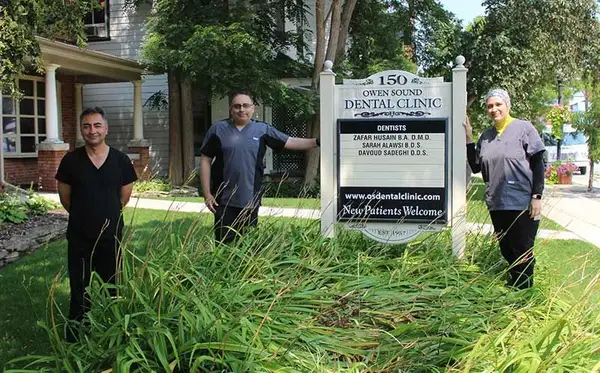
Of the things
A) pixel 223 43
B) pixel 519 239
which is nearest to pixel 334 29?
pixel 223 43

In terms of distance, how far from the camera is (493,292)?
13.4 ft

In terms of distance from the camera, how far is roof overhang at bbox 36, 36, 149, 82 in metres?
13.5

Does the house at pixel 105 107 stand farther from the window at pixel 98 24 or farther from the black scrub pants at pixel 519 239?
the black scrub pants at pixel 519 239

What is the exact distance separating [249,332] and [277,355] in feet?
0.76

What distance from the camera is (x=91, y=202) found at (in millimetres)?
3898

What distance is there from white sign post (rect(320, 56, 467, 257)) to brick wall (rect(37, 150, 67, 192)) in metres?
A: 10.3

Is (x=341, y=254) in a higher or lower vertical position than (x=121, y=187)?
lower

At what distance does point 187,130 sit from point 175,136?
0.43 metres

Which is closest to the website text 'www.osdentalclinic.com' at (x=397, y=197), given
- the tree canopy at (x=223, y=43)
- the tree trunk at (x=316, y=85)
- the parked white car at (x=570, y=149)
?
the tree canopy at (x=223, y=43)

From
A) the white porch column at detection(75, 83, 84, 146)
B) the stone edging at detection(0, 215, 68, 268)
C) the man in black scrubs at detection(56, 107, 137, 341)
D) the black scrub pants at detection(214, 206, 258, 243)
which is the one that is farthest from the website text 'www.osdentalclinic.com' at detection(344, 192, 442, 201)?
the white porch column at detection(75, 83, 84, 146)

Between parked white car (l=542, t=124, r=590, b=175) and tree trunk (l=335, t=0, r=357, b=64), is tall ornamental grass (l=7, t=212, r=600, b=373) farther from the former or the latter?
parked white car (l=542, t=124, r=590, b=175)

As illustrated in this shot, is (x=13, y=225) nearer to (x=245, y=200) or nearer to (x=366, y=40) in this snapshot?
(x=245, y=200)

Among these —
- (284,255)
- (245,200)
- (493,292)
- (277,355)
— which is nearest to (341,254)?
(284,255)

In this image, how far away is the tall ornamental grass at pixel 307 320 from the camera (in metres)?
2.89
